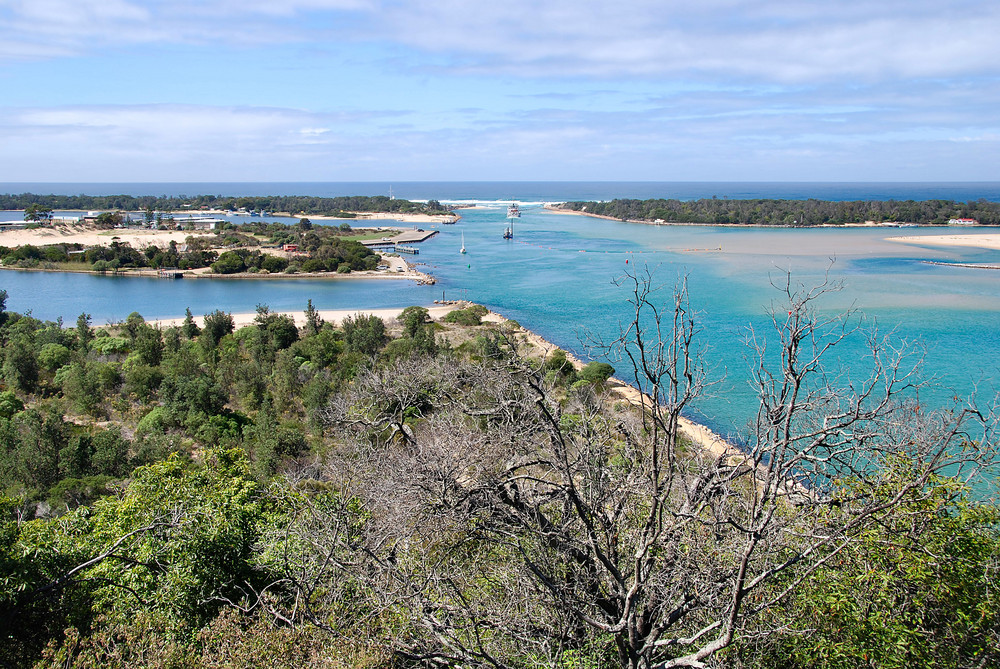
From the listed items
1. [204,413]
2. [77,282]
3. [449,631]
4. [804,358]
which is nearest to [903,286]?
[804,358]

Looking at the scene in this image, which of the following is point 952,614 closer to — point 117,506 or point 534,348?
point 117,506

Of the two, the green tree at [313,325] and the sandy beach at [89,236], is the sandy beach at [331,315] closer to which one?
the green tree at [313,325]

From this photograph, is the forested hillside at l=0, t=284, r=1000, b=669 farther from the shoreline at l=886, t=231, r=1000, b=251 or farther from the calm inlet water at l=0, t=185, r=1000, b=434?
the shoreline at l=886, t=231, r=1000, b=251

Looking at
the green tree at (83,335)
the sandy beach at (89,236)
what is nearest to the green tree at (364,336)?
the green tree at (83,335)

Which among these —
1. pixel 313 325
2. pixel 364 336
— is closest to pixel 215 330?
pixel 313 325

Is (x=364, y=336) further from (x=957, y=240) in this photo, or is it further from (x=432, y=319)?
(x=957, y=240)

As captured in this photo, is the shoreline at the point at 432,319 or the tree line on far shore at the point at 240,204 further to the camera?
the tree line on far shore at the point at 240,204
